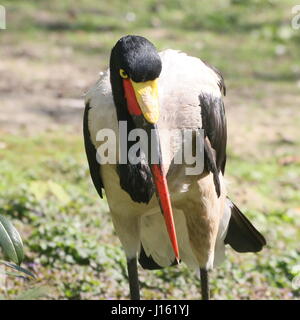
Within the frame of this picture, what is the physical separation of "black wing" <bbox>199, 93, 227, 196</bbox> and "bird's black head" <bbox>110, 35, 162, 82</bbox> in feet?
2.15

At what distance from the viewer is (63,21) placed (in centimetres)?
1130

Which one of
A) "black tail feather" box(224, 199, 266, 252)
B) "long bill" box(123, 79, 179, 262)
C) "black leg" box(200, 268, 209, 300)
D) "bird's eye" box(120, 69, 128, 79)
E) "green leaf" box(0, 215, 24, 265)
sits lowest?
"black leg" box(200, 268, 209, 300)

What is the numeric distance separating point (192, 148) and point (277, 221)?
7.17ft

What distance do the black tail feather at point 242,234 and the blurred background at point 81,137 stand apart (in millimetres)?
334

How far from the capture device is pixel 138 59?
399 centimetres

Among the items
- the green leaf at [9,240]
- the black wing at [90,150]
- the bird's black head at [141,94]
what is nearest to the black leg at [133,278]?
the black wing at [90,150]

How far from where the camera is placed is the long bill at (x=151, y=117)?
3961 millimetres

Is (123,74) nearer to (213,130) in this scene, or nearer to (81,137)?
(213,130)

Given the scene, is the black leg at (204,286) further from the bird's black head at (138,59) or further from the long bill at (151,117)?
the bird's black head at (138,59)

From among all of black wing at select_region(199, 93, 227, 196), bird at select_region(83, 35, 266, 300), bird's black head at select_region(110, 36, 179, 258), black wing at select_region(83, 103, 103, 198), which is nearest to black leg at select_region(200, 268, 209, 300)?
bird at select_region(83, 35, 266, 300)

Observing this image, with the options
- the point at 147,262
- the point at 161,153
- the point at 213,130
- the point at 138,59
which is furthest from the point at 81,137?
the point at 138,59

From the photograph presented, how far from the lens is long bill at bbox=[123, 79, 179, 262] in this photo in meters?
3.96

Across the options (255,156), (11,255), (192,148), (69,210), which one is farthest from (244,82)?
(11,255)

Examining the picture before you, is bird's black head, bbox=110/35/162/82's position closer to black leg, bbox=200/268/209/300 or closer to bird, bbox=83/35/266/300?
bird, bbox=83/35/266/300
